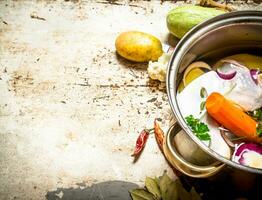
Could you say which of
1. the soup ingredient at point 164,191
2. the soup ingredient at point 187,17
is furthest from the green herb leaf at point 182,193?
the soup ingredient at point 187,17

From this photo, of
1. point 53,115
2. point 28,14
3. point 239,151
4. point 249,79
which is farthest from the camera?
point 28,14

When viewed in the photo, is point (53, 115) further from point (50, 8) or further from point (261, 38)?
point (261, 38)

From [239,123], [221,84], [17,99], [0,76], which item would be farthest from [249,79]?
[0,76]

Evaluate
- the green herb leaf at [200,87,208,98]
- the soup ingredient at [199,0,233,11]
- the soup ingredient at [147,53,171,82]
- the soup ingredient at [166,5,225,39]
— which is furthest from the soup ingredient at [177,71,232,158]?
the soup ingredient at [199,0,233,11]

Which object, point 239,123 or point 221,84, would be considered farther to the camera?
point 221,84

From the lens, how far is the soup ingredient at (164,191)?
6.25 ft

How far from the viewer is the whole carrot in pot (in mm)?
1840

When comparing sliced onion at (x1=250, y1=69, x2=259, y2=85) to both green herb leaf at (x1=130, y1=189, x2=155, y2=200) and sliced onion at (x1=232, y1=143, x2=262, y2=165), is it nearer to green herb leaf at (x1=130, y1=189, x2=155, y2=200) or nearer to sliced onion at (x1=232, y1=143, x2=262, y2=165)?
sliced onion at (x1=232, y1=143, x2=262, y2=165)

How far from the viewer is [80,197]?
207 centimetres

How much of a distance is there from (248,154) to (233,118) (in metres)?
0.20

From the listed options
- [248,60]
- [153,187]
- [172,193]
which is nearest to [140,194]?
[153,187]

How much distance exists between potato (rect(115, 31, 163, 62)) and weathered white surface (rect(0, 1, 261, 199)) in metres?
0.13

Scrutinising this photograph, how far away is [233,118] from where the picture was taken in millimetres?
1838

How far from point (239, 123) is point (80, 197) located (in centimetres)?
101
